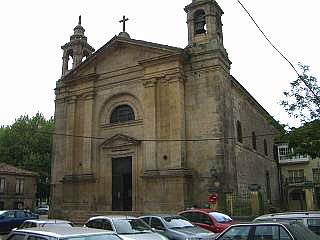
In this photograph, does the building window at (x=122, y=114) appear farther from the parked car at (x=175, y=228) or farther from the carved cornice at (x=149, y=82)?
the parked car at (x=175, y=228)

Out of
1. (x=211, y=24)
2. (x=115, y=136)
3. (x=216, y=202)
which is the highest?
(x=211, y=24)

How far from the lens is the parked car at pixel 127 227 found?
419 inches

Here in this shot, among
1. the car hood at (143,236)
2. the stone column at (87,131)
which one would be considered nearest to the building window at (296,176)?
the stone column at (87,131)

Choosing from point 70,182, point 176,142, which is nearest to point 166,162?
point 176,142

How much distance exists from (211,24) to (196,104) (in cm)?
532

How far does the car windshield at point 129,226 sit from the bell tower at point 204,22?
15.9 meters

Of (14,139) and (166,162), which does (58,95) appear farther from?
(14,139)

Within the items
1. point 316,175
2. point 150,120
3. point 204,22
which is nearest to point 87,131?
point 150,120

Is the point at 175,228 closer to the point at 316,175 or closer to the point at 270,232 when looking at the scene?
the point at 270,232

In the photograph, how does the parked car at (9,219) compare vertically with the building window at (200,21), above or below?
below

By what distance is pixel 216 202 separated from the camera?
2158cm

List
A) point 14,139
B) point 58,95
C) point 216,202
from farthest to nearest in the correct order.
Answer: point 14,139 < point 58,95 < point 216,202

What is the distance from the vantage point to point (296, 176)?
50438 mm

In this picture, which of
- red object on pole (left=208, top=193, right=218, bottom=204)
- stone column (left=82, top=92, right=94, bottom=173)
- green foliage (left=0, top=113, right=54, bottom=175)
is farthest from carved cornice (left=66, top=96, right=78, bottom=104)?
green foliage (left=0, top=113, right=54, bottom=175)
